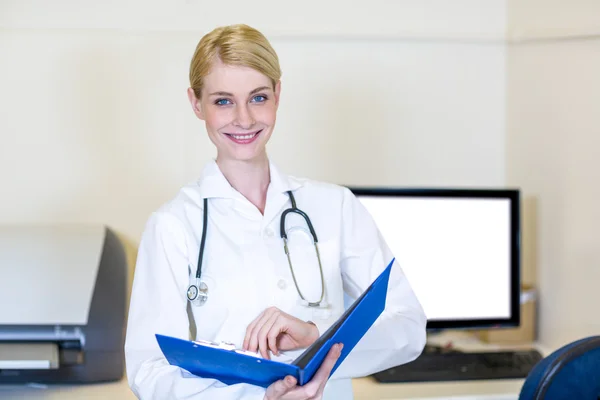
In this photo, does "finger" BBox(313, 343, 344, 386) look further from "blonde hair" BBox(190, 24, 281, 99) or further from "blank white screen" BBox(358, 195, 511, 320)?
"blank white screen" BBox(358, 195, 511, 320)

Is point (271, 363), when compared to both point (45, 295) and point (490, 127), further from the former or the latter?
point (490, 127)

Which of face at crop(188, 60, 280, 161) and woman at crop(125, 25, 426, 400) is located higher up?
face at crop(188, 60, 280, 161)

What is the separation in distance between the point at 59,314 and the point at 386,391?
809 mm

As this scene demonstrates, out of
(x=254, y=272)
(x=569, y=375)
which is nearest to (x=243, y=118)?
(x=254, y=272)

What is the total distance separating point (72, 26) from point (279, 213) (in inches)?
45.5

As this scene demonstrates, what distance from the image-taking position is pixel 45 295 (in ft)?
6.21

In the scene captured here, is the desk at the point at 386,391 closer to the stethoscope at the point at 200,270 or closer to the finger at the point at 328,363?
the stethoscope at the point at 200,270

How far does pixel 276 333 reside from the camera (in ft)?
3.94

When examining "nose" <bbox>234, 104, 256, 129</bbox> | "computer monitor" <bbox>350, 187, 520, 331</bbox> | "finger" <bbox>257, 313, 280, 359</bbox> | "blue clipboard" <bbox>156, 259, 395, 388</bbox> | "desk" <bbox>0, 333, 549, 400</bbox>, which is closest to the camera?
"blue clipboard" <bbox>156, 259, 395, 388</bbox>

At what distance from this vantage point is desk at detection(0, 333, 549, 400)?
183 centimetres

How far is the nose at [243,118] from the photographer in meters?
1.30

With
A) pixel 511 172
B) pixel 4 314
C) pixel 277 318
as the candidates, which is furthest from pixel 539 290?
pixel 4 314

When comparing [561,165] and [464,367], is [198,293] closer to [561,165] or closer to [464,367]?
[464,367]

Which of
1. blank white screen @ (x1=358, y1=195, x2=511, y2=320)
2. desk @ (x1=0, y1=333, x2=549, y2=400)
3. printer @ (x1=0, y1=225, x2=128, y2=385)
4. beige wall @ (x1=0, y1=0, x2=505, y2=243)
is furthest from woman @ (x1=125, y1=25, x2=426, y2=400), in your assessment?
beige wall @ (x1=0, y1=0, x2=505, y2=243)
